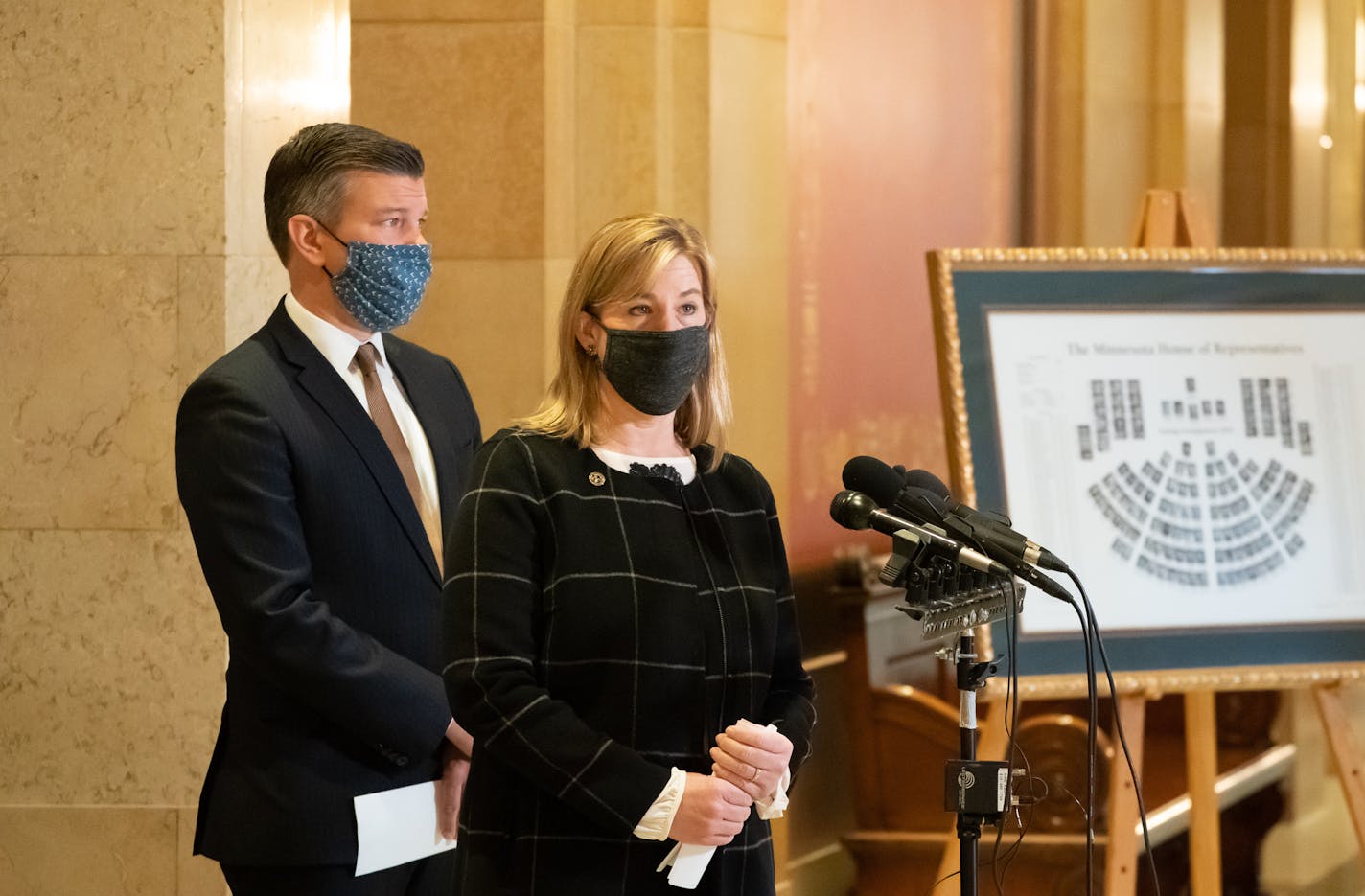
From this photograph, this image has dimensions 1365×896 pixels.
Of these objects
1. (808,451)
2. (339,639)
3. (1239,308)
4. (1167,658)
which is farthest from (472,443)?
(808,451)

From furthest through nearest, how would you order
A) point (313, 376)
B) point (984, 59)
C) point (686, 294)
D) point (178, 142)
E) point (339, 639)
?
point (984, 59)
point (178, 142)
point (313, 376)
point (339, 639)
point (686, 294)

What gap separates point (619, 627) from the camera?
2.26 meters

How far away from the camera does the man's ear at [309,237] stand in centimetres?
284

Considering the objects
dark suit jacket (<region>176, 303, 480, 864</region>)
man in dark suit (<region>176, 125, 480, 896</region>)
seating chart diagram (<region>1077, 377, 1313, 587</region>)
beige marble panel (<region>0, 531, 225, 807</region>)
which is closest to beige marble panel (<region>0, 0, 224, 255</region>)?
beige marble panel (<region>0, 531, 225, 807</region>)

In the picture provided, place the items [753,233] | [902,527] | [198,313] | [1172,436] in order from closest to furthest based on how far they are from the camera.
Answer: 1. [902,527]
2. [198,313]
3. [1172,436]
4. [753,233]

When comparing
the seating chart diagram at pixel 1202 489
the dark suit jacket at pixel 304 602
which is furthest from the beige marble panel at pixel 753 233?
the dark suit jacket at pixel 304 602

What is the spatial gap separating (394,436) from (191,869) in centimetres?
123

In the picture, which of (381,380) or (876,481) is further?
(381,380)

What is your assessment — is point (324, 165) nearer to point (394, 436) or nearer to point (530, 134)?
point (394, 436)

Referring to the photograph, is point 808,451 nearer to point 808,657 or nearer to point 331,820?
point 808,657

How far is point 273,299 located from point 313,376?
0.97m

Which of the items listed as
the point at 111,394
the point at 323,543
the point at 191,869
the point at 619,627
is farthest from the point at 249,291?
the point at 619,627

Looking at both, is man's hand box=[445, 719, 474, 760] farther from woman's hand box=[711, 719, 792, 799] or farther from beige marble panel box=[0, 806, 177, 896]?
beige marble panel box=[0, 806, 177, 896]

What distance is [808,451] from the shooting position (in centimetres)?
561
